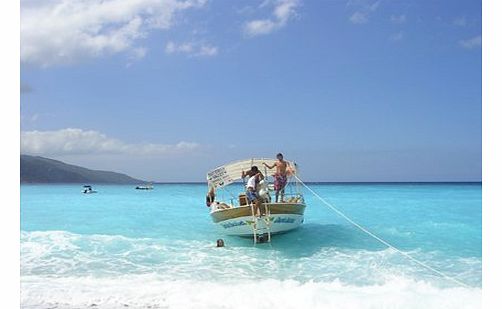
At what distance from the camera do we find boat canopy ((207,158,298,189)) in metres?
9.80

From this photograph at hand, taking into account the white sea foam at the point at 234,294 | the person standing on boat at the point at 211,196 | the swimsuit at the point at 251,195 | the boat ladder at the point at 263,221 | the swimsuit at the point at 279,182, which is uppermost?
the swimsuit at the point at 279,182

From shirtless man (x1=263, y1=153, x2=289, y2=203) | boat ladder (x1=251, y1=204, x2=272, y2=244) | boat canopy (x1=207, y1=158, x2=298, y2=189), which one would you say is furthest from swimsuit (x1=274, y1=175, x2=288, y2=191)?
boat ladder (x1=251, y1=204, x2=272, y2=244)

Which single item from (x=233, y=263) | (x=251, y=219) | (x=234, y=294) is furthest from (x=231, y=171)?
(x=234, y=294)

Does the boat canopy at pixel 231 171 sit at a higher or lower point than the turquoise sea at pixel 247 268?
higher

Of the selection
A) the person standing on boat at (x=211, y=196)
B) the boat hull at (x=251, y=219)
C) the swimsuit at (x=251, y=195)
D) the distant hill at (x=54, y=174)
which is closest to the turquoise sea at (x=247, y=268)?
the boat hull at (x=251, y=219)

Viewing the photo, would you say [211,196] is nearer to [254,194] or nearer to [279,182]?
[279,182]

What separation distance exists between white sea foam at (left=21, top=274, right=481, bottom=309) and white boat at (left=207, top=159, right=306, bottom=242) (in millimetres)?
1897

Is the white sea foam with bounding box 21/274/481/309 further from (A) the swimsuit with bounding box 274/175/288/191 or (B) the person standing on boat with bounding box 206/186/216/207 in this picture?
(B) the person standing on boat with bounding box 206/186/216/207

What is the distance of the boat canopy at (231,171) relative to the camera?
9805mm

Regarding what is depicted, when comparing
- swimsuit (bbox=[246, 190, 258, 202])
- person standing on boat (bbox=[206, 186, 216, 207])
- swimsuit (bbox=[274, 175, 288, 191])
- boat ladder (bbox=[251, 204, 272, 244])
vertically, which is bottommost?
boat ladder (bbox=[251, 204, 272, 244])

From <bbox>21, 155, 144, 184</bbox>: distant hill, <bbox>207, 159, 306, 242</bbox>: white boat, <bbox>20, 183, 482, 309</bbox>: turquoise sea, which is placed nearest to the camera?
<bbox>20, 183, 482, 309</bbox>: turquoise sea

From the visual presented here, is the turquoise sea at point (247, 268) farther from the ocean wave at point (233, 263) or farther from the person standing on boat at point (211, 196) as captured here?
the person standing on boat at point (211, 196)
